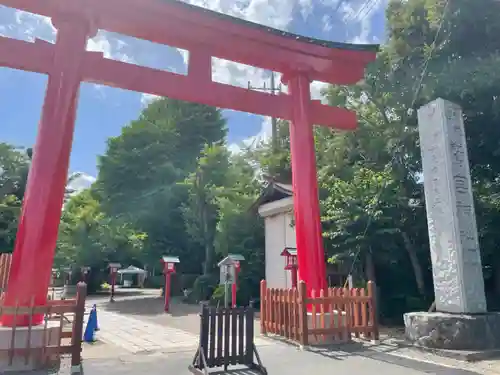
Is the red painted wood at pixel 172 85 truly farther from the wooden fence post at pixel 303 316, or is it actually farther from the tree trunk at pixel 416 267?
the tree trunk at pixel 416 267

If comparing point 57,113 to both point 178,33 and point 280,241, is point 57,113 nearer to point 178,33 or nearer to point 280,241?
point 178,33

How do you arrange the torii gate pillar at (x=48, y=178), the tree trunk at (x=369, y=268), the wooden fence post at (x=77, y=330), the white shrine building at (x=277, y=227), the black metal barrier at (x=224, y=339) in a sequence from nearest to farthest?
the black metal barrier at (x=224, y=339) → the wooden fence post at (x=77, y=330) → the torii gate pillar at (x=48, y=178) → the tree trunk at (x=369, y=268) → the white shrine building at (x=277, y=227)

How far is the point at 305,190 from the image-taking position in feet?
30.1

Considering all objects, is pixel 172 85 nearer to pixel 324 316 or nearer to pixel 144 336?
pixel 324 316

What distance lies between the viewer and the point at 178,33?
8.38m

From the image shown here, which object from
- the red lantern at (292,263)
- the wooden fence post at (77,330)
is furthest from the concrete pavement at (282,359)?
the red lantern at (292,263)

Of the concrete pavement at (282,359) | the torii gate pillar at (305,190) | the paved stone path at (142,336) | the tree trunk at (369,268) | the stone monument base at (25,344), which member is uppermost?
the torii gate pillar at (305,190)

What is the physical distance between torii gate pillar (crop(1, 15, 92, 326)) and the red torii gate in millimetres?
15

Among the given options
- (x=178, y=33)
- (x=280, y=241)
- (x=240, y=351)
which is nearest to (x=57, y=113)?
(x=178, y=33)

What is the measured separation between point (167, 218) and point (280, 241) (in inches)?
409

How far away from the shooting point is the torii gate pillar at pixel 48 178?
20.4ft

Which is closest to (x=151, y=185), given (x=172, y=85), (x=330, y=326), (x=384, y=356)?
(x=172, y=85)

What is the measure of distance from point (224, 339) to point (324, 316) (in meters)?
3.16

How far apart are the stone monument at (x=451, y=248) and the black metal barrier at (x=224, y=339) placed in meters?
3.58
